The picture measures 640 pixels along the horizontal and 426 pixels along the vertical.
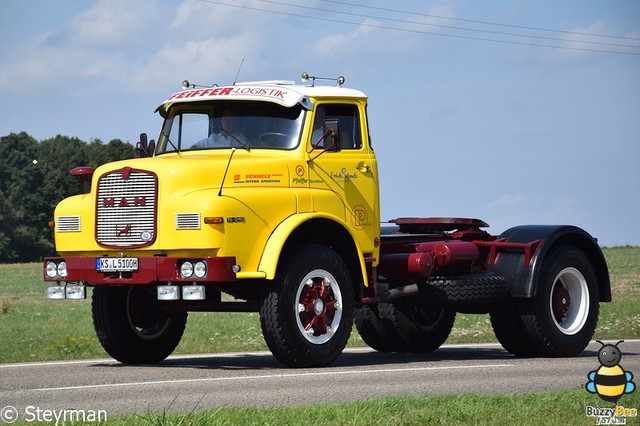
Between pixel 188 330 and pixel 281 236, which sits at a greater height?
pixel 281 236

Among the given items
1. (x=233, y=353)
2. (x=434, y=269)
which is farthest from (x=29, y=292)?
(x=434, y=269)

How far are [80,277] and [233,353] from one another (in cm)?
465

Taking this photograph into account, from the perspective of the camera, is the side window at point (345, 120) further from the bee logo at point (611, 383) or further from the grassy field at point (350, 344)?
the bee logo at point (611, 383)

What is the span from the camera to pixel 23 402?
1097 centimetres

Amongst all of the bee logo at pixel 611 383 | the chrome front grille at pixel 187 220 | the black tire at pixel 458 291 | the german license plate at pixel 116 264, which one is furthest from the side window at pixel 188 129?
the bee logo at pixel 611 383

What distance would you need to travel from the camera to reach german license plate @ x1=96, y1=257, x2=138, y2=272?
44.8 ft

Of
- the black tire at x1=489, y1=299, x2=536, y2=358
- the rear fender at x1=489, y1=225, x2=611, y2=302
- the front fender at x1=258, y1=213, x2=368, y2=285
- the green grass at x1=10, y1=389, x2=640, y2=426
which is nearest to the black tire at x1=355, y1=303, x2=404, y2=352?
the black tire at x1=489, y1=299, x2=536, y2=358

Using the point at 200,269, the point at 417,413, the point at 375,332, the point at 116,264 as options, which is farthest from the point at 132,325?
the point at 417,413

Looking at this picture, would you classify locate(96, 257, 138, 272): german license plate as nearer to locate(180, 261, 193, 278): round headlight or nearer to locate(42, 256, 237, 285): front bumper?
locate(42, 256, 237, 285): front bumper

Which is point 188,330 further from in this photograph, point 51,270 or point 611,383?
point 611,383

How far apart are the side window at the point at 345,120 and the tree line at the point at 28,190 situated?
71986 mm

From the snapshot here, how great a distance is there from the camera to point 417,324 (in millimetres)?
17734

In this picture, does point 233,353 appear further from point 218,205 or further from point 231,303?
point 218,205

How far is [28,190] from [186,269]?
8447 cm
